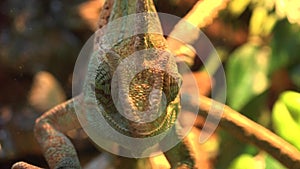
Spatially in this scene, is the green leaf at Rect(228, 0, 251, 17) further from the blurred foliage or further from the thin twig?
the thin twig

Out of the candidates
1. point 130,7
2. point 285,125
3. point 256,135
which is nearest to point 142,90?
point 130,7

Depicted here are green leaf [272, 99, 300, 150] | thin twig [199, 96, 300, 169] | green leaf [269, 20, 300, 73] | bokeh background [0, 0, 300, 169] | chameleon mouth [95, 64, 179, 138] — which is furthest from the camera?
green leaf [269, 20, 300, 73]

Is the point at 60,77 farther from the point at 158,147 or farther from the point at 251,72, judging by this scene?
the point at 158,147

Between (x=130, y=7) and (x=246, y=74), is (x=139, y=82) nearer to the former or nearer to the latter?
(x=130, y=7)

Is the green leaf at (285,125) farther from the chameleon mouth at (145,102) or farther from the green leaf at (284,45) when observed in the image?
the chameleon mouth at (145,102)

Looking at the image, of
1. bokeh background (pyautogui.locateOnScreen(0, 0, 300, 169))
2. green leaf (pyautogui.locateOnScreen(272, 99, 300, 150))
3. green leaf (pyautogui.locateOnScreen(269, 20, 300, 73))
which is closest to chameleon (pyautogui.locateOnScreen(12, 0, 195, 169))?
green leaf (pyautogui.locateOnScreen(272, 99, 300, 150))

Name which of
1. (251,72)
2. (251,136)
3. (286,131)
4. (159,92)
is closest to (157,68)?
(159,92)
